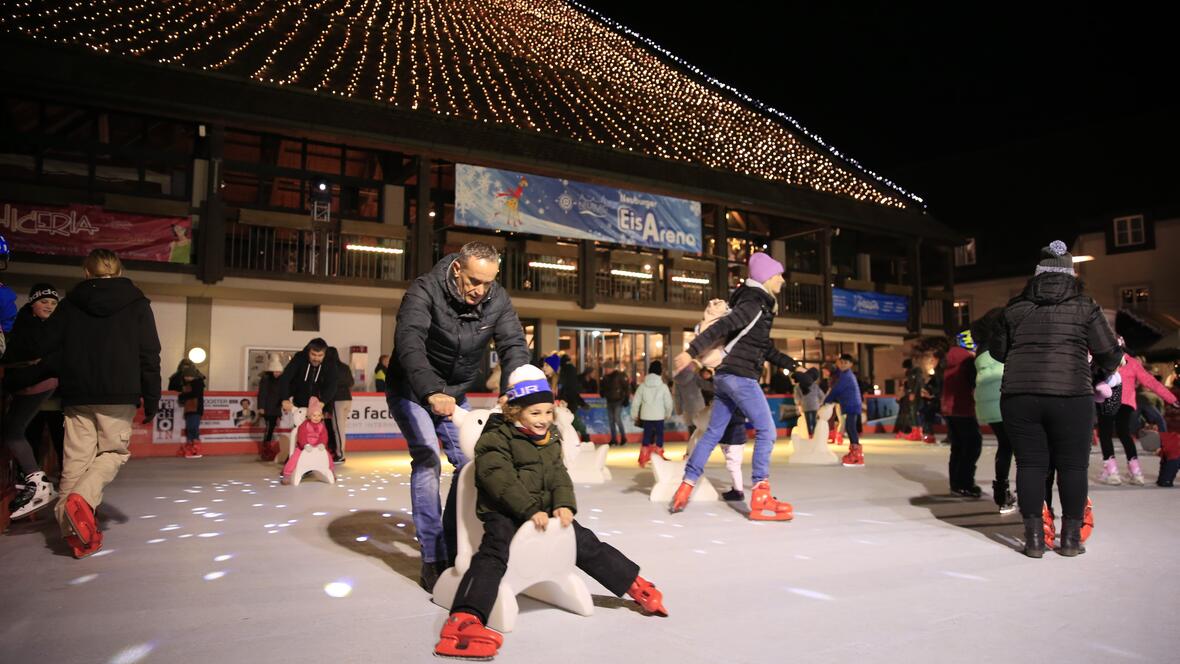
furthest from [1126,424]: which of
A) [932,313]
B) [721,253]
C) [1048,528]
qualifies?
[932,313]

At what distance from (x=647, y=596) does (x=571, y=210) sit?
55.9 ft

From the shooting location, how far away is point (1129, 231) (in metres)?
32.2

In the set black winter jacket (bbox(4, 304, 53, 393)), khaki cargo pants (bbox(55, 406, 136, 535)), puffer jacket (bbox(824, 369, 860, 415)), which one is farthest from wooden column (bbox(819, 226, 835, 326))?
khaki cargo pants (bbox(55, 406, 136, 535))

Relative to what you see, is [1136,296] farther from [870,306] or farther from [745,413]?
[745,413]

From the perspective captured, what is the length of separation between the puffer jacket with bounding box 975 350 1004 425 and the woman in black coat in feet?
4.93

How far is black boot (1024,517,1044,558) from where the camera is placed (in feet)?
14.5

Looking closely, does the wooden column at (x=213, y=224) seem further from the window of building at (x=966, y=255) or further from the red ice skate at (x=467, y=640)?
the window of building at (x=966, y=255)

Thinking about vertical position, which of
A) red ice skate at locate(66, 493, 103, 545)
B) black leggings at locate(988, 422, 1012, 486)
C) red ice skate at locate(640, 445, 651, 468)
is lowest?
red ice skate at locate(640, 445, 651, 468)

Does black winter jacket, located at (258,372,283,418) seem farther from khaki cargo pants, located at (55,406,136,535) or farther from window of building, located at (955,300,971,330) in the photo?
window of building, located at (955,300,971,330)

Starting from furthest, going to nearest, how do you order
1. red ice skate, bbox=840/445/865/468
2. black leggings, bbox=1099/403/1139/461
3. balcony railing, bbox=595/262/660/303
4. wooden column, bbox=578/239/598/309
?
balcony railing, bbox=595/262/660/303 → wooden column, bbox=578/239/598/309 → red ice skate, bbox=840/445/865/468 → black leggings, bbox=1099/403/1139/461

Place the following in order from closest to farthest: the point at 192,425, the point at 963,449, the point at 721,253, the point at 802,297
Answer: the point at 963,449, the point at 192,425, the point at 721,253, the point at 802,297

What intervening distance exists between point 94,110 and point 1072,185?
36751 millimetres

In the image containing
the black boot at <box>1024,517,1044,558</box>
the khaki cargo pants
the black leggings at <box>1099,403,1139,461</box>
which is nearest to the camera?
the black boot at <box>1024,517,1044,558</box>

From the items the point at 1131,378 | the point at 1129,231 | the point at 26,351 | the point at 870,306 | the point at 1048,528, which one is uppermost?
the point at 1129,231
